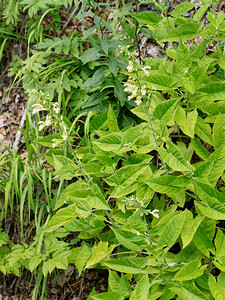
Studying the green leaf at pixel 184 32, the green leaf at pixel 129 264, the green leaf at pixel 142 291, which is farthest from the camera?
the green leaf at pixel 184 32

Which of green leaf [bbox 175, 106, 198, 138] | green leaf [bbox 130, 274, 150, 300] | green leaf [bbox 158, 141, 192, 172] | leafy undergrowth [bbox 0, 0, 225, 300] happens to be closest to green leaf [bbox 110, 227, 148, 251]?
leafy undergrowth [bbox 0, 0, 225, 300]

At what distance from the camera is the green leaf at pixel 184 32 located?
1806 mm

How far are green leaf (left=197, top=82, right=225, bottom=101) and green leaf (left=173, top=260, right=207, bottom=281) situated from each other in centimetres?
87

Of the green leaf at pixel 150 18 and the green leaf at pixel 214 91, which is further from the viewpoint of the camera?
the green leaf at pixel 150 18

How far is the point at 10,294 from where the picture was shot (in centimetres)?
259

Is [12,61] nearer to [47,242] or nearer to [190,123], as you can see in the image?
[47,242]

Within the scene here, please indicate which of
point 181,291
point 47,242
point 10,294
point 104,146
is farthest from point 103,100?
point 10,294

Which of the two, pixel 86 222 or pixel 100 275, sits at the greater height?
pixel 86 222

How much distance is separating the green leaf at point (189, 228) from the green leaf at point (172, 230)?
0.04 meters

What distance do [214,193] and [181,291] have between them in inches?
17.7

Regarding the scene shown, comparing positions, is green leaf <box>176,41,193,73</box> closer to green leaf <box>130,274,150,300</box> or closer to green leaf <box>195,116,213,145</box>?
green leaf <box>195,116,213,145</box>

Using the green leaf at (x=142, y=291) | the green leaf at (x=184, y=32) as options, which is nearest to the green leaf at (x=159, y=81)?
the green leaf at (x=184, y=32)

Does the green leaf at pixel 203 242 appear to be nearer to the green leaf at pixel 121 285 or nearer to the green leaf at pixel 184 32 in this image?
the green leaf at pixel 121 285

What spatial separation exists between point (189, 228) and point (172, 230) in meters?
0.08
